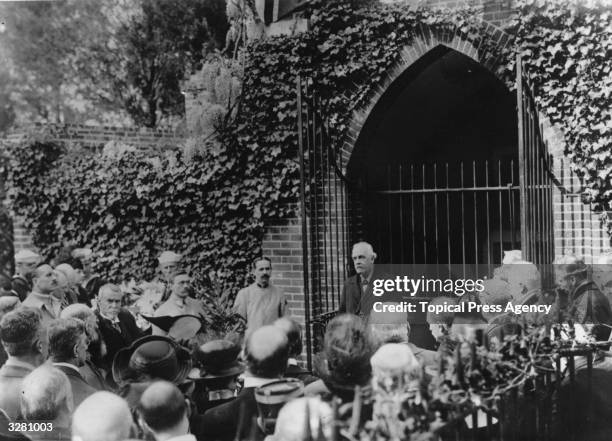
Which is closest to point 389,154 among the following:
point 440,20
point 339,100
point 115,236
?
point 339,100

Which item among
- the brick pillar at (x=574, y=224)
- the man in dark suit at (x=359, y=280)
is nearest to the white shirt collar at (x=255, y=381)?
the man in dark suit at (x=359, y=280)

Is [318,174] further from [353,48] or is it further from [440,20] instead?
[440,20]

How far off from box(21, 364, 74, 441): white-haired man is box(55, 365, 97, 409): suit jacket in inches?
7.7

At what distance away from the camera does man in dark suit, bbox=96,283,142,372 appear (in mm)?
3688

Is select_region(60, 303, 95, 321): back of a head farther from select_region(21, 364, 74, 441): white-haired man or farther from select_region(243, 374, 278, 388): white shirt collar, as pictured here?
select_region(243, 374, 278, 388): white shirt collar

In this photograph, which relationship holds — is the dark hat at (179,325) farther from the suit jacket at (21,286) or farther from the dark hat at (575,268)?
the dark hat at (575,268)

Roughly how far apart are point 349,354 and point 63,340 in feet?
4.74

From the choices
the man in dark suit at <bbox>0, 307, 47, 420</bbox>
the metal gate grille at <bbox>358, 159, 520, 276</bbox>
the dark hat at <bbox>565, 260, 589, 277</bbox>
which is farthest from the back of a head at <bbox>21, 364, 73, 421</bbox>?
the metal gate grille at <bbox>358, 159, 520, 276</bbox>

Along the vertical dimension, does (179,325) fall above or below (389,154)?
below

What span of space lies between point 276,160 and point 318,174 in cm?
45

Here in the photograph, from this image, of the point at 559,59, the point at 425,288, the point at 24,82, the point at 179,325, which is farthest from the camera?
the point at 24,82

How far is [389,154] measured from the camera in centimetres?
629

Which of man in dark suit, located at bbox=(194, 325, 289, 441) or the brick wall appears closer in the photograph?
man in dark suit, located at bbox=(194, 325, 289, 441)

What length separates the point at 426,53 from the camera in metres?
5.31
